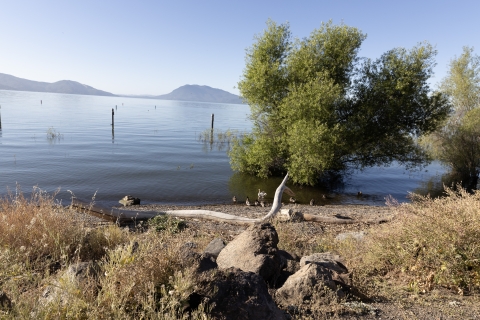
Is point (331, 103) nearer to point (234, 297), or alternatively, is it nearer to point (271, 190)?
point (271, 190)

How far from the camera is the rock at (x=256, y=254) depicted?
5293mm

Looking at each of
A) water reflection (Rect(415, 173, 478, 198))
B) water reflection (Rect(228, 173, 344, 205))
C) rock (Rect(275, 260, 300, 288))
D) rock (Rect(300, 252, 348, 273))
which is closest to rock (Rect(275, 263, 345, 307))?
rock (Rect(275, 260, 300, 288))

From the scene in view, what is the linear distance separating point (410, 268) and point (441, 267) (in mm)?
522

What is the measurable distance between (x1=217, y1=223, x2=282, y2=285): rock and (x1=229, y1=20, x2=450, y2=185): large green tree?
14.3 metres

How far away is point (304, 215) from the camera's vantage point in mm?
12445

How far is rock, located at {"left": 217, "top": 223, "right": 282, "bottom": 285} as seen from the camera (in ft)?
17.4

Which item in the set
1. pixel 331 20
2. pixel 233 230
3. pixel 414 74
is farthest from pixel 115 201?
pixel 414 74

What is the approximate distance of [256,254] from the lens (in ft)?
18.0

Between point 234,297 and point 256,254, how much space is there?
1.95 metres

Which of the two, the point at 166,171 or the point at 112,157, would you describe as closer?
the point at 166,171

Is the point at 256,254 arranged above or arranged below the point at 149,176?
above

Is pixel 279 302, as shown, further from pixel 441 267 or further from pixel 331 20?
pixel 331 20

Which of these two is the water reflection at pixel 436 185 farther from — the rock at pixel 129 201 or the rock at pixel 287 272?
the rock at pixel 129 201

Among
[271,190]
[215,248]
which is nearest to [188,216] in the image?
[215,248]
